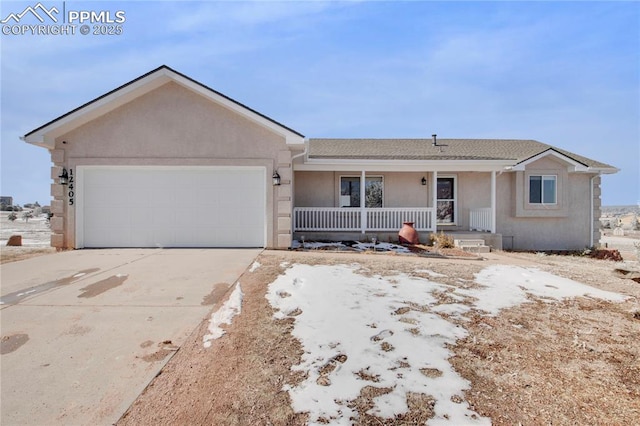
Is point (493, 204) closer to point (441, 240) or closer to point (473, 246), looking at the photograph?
point (473, 246)

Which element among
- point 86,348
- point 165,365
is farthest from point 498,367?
point 86,348

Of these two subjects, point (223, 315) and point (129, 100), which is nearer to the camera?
point (223, 315)

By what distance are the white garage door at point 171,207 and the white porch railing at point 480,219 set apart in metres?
8.30

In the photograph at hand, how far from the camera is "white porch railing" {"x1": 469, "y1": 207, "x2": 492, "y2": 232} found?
1220 centimetres

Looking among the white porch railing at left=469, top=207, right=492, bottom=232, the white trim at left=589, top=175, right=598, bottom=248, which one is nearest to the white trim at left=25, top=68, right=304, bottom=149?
the white porch railing at left=469, top=207, right=492, bottom=232

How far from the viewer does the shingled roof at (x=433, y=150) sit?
41.2ft

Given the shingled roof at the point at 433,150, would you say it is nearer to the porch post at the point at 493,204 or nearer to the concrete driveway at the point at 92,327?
the porch post at the point at 493,204

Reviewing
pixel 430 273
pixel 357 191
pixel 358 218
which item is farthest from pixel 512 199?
pixel 430 273

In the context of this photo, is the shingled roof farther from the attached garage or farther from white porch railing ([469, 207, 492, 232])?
the attached garage

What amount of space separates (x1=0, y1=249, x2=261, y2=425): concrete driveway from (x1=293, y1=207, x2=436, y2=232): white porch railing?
4.94 m

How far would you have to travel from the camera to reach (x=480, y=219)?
12617 millimetres

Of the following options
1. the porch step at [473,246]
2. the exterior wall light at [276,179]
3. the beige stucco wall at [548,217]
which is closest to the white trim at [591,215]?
the beige stucco wall at [548,217]

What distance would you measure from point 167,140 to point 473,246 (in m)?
10.0

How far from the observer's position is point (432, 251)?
1014 centimetres
